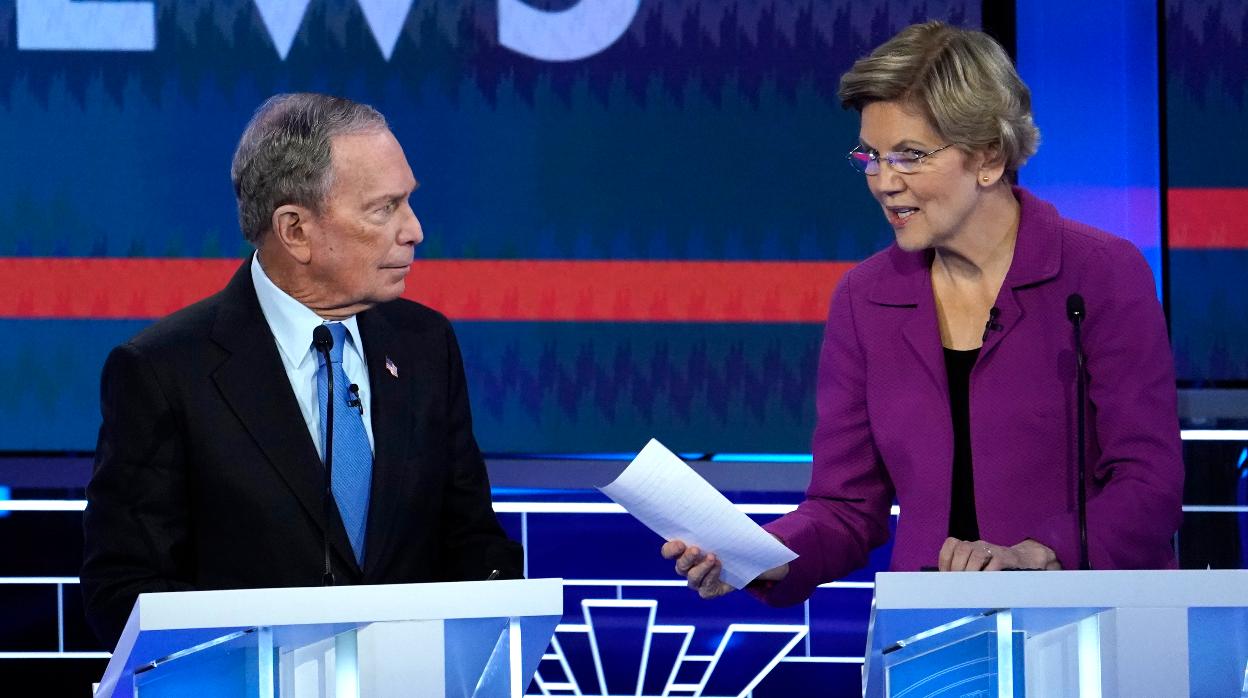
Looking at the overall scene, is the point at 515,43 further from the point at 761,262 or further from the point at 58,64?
Result: the point at 58,64

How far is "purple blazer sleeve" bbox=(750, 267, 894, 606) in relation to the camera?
2611 mm

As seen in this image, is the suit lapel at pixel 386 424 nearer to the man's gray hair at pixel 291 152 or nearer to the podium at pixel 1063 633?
the man's gray hair at pixel 291 152

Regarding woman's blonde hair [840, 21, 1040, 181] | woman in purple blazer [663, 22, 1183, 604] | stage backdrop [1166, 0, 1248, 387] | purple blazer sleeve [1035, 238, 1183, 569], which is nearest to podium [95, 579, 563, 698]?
woman in purple blazer [663, 22, 1183, 604]

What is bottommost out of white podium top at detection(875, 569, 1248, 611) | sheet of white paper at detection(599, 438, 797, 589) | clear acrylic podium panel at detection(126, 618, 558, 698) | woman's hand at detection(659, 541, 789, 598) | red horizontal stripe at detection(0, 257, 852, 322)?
clear acrylic podium panel at detection(126, 618, 558, 698)

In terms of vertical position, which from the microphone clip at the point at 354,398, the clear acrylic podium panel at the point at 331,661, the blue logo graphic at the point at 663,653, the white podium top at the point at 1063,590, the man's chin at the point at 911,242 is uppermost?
the man's chin at the point at 911,242

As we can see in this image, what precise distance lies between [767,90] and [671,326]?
1.95 feet

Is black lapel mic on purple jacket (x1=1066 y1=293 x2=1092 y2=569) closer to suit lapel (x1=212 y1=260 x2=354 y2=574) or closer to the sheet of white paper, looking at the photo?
the sheet of white paper

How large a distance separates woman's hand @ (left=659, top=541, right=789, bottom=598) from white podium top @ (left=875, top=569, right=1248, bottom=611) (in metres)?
0.55

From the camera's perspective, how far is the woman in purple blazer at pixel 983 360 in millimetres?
2434

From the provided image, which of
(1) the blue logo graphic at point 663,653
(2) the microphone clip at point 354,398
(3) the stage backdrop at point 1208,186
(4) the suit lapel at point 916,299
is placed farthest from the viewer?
(1) the blue logo graphic at point 663,653

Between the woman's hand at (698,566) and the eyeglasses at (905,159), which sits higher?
the eyeglasses at (905,159)

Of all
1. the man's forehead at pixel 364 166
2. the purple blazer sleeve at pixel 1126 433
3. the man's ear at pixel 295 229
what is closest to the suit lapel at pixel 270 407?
the man's ear at pixel 295 229

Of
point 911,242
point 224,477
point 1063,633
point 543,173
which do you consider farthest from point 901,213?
point 543,173

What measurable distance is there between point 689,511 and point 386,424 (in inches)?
24.0
